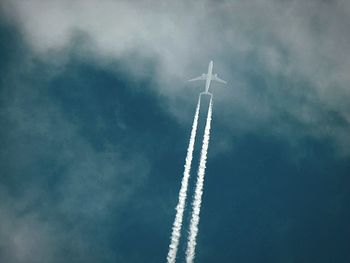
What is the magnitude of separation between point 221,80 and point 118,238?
225 ft

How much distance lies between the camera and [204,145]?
12756 cm

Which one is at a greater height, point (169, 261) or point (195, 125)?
point (195, 125)

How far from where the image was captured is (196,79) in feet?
478

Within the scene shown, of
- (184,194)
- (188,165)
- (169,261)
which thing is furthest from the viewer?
(188,165)

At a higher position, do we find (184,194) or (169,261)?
(184,194)

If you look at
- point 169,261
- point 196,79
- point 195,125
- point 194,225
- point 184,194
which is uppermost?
point 196,79

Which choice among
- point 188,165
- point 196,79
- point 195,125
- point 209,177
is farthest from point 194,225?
point 209,177

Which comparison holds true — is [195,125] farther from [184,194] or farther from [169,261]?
[169,261]

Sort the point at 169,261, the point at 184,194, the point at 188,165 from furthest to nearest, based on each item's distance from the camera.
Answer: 1. the point at 188,165
2. the point at 184,194
3. the point at 169,261

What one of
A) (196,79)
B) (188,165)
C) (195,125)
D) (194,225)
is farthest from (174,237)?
(196,79)

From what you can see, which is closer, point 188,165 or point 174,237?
point 174,237

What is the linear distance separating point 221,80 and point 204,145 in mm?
27797

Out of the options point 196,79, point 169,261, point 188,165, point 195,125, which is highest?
point 196,79

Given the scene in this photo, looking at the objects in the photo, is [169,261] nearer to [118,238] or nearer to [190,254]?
[190,254]
